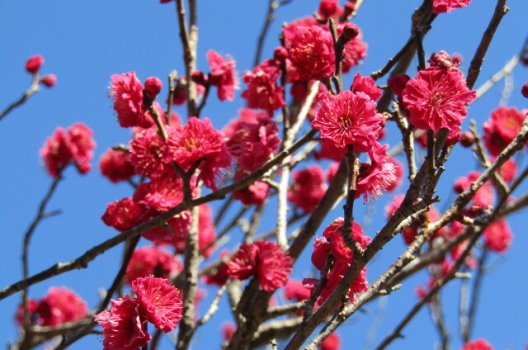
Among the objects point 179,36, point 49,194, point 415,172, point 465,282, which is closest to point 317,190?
point 465,282

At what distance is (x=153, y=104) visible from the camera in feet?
7.80

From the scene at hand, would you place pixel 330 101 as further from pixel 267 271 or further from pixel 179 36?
pixel 179 36

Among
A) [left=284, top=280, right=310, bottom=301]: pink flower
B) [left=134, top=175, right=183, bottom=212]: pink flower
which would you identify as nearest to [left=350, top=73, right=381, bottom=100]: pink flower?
[left=134, top=175, right=183, bottom=212]: pink flower

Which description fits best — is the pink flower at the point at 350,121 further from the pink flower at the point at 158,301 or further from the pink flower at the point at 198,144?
the pink flower at the point at 198,144

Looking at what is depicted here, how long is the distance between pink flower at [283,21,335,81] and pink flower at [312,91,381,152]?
564mm

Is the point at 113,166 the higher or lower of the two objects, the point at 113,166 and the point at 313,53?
the higher

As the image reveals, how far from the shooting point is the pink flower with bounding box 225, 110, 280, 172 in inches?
98.8

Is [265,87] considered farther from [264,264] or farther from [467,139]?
[467,139]

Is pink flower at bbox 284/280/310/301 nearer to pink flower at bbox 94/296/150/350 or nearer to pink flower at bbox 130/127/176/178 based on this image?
pink flower at bbox 130/127/176/178

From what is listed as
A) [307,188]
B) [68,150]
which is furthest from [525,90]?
[68,150]

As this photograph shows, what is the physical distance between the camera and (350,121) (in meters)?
1.58

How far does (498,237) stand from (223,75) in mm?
2569

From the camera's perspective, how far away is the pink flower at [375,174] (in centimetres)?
163

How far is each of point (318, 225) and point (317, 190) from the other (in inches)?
43.2
